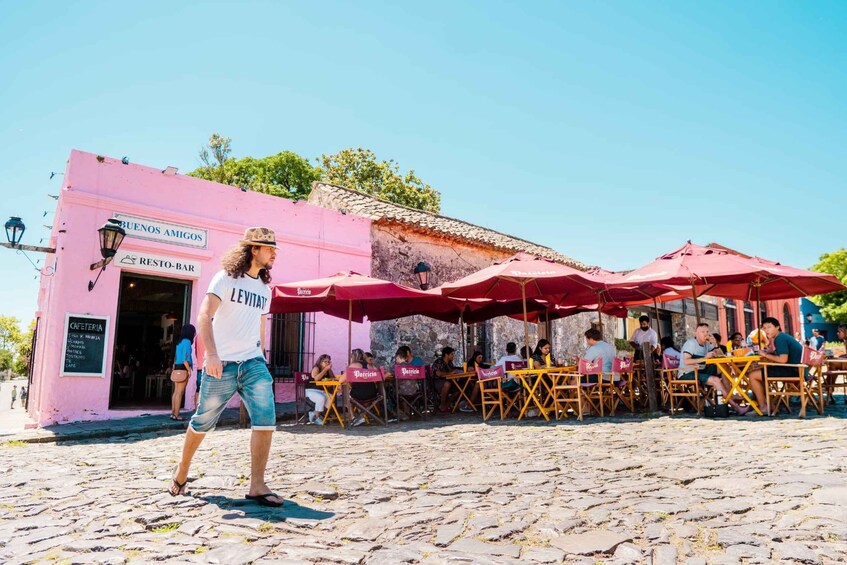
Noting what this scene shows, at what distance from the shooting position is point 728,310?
2811 cm

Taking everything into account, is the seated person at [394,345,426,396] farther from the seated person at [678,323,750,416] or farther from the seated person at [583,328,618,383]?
the seated person at [678,323,750,416]

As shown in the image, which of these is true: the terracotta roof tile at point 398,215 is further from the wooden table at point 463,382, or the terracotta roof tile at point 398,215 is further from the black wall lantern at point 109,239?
the black wall lantern at point 109,239

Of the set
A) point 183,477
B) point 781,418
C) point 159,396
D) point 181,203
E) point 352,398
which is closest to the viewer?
point 183,477

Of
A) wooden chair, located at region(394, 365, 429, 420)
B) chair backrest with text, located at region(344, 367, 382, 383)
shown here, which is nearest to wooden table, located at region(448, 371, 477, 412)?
wooden chair, located at region(394, 365, 429, 420)

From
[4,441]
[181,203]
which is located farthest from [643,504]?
[181,203]

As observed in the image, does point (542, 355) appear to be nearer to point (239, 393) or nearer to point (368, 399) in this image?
point (368, 399)

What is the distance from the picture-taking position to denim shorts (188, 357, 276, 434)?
397cm

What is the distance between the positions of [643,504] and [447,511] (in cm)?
117

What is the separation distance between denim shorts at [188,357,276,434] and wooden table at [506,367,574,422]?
5152 mm

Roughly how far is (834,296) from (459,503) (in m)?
37.7

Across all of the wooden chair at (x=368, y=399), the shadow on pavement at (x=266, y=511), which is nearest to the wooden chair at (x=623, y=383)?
the wooden chair at (x=368, y=399)

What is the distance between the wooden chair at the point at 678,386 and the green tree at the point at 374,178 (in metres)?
19.8

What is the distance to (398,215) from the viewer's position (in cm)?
1536

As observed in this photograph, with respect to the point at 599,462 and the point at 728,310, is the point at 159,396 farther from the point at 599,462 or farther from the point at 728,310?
the point at 728,310
